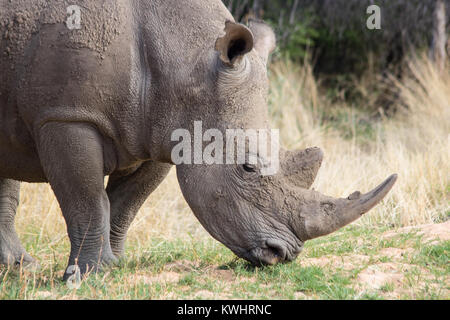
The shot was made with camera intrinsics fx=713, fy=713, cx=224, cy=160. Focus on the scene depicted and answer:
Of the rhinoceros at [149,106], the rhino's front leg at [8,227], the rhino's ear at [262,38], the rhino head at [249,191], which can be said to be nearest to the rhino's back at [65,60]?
the rhinoceros at [149,106]

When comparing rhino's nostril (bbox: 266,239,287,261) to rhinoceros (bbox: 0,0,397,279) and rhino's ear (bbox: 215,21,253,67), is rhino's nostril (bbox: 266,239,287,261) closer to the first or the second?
rhinoceros (bbox: 0,0,397,279)

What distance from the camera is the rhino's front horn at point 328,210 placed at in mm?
4367

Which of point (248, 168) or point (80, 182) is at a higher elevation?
point (248, 168)

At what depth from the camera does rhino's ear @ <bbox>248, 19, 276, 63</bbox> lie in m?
5.10

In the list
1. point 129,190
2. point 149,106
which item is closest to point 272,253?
point 149,106

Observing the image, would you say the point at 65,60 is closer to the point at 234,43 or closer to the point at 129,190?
the point at 234,43

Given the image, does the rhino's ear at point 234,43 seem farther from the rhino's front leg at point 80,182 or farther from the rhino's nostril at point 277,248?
the rhino's nostril at point 277,248

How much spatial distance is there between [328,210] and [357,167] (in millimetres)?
3918

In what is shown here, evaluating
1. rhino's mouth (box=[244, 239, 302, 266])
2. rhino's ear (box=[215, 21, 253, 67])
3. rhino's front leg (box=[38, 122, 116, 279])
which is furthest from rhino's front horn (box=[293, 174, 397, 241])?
rhino's front leg (box=[38, 122, 116, 279])

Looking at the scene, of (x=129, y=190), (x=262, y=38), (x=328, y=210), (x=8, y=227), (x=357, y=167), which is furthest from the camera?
(x=357, y=167)

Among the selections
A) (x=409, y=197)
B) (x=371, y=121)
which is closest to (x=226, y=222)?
(x=409, y=197)

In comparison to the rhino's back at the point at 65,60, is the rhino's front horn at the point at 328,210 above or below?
below

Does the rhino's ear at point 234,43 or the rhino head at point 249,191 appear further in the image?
the rhino head at point 249,191

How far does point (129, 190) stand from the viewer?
18.3ft
